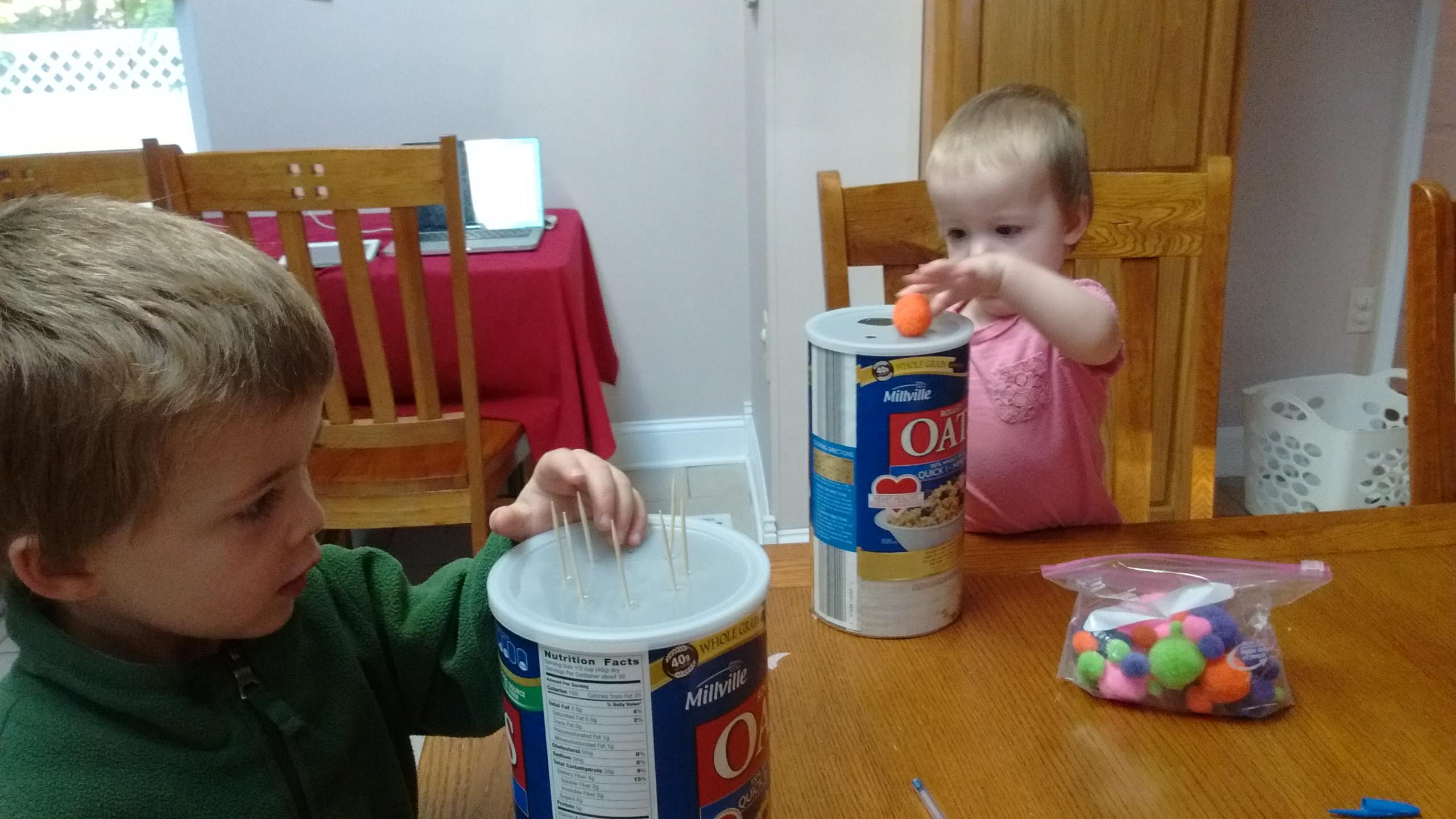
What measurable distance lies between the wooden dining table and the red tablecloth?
142cm

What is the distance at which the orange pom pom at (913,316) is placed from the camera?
598 mm

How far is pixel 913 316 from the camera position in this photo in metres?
0.60

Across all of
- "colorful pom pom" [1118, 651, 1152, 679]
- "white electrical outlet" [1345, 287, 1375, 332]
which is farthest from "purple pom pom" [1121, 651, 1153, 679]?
"white electrical outlet" [1345, 287, 1375, 332]

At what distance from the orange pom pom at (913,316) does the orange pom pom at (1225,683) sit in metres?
0.25

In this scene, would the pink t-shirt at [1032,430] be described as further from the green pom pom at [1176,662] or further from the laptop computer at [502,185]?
the laptop computer at [502,185]

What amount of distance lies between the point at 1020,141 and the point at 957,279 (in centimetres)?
27

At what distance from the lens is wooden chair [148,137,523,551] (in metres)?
1.57

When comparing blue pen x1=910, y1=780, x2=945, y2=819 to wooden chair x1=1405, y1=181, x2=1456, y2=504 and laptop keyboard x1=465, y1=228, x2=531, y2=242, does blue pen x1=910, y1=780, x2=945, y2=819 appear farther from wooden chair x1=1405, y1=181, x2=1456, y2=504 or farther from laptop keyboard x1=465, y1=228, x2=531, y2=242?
laptop keyboard x1=465, y1=228, x2=531, y2=242

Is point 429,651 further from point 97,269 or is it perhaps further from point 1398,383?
point 1398,383

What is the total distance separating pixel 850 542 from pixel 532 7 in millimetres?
2261

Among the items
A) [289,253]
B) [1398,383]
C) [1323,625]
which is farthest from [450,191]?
[1398,383]

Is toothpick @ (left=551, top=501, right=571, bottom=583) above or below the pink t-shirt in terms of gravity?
above

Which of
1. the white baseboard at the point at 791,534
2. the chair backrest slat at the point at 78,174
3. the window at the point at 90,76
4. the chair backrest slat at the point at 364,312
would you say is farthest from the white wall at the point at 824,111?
the window at the point at 90,76

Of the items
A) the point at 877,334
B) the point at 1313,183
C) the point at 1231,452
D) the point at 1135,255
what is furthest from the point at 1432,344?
the point at 1231,452
